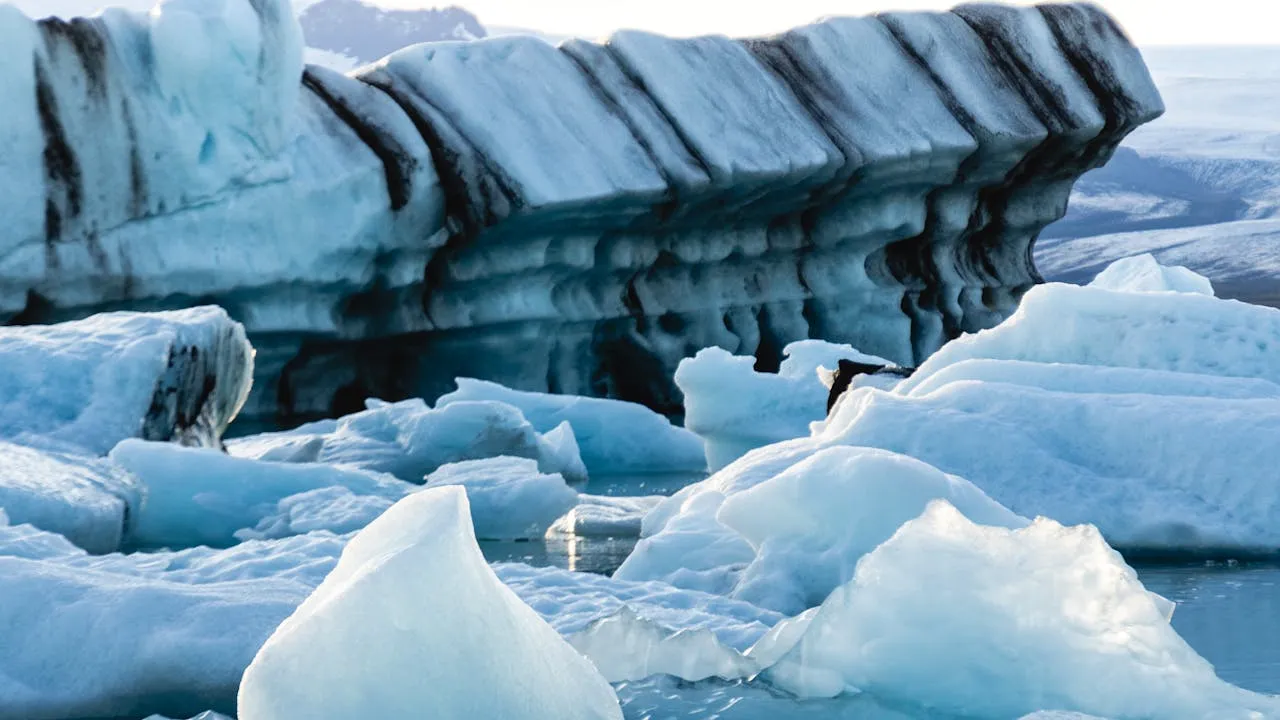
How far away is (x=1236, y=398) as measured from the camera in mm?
4805

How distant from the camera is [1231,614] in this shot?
3568 mm

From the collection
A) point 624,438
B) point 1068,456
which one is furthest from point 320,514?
point 624,438

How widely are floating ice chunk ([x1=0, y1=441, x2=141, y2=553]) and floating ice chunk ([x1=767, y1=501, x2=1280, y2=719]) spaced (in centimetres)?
248

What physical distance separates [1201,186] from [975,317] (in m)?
30.3

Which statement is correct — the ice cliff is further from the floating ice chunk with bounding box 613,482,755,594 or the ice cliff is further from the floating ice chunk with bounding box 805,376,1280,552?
the floating ice chunk with bounding box 613,482,755,594

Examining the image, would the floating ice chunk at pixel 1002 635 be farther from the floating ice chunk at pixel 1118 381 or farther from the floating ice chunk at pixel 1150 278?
the floating ice chunk at pixel 1150 278

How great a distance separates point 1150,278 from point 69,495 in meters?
5.67

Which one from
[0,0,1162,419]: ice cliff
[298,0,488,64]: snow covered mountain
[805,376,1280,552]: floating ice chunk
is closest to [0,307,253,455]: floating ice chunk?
[805,376,1280,552]: floating ice chunk

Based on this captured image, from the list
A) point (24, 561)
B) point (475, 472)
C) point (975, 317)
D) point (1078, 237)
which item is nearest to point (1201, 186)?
point (1078, 237)

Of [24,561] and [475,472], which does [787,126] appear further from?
[24,561]

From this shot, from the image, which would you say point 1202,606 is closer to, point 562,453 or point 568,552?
point 568,552

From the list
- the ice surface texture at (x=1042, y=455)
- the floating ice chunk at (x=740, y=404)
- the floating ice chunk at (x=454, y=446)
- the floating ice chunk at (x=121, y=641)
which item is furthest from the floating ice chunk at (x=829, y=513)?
the floating ice chunk at (x=740, y=404)

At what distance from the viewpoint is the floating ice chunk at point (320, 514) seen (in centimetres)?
498

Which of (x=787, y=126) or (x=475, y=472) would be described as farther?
(x=787, y=126)
